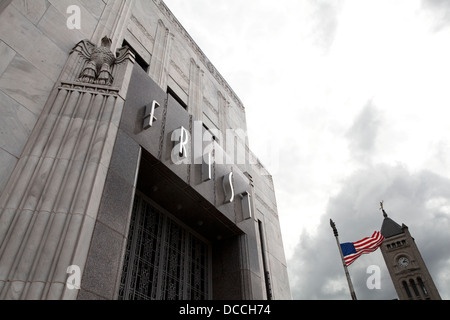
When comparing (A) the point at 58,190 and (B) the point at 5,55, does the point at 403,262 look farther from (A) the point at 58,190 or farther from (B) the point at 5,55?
(B) the point at 5,55

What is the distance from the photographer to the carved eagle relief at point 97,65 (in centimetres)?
1016

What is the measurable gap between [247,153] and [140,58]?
31.2 ft

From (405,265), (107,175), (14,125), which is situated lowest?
(107,175)

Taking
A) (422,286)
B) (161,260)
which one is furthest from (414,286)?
(161,260)

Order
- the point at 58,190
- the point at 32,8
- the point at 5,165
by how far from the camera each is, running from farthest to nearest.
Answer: the point at 32,8, the point at 5,165, the point at 58,190

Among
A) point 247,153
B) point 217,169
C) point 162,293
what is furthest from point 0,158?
point 247,153

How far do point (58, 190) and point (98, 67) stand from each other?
5.10 m

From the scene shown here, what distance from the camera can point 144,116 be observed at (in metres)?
10.6

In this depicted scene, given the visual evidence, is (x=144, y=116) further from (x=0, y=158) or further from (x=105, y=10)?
(x=105, y=10)

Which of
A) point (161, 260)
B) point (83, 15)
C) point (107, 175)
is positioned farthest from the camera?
point (83, 15)

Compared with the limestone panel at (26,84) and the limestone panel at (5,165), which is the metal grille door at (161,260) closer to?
the limestone panel at (5,165)

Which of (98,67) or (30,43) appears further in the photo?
(98,67)

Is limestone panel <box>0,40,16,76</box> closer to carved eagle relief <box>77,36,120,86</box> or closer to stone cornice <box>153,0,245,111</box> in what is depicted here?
carved eagle relief <box>77,36,120,86</box>

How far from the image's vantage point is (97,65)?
10.8m
